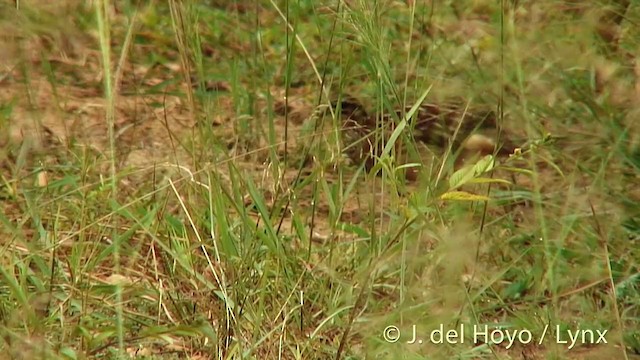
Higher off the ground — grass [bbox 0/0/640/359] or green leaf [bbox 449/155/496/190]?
green leaf [bbox 449/155/496/190]

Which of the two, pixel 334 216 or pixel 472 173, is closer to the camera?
pixel 472 173

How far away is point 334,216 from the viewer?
6.91ft

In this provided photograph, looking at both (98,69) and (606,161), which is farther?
(98,69)

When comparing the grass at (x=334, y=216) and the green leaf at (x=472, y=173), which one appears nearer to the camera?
the green leaf at (x=472, y=173)

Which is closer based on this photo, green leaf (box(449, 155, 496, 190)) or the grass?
green leaf (box(449, 155, 496, 190))

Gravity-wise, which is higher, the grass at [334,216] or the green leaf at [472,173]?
the green leaf at [472,173]

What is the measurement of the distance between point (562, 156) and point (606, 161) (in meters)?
0.13

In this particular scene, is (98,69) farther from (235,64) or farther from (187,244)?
(187,244)

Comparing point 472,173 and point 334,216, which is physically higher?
point 472,173

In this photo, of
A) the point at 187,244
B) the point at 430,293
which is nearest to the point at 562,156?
the point at 430,293

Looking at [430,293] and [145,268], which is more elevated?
[430,293]

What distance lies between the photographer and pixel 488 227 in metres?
2.33

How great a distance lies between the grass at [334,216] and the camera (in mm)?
1888

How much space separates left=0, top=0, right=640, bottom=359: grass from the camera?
74.3 inches
